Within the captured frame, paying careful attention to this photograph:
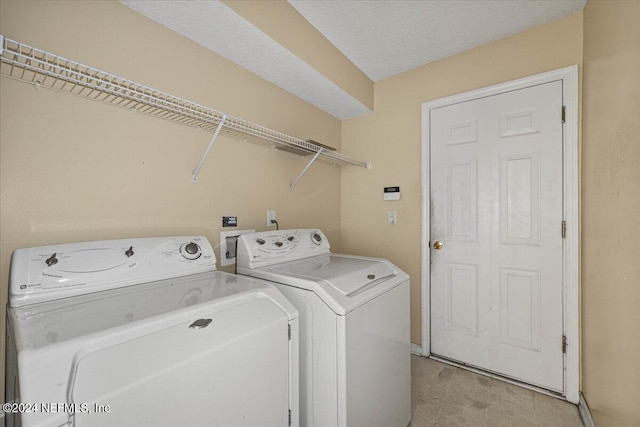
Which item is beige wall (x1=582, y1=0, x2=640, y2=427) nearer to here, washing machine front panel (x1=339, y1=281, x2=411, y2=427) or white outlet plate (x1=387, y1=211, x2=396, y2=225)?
washing machine front panel (x1=339, y1=281, x2=411, y2=427)

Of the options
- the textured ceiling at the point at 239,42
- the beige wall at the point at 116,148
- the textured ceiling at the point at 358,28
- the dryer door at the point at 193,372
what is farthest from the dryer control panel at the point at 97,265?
the textured ceiling at the point at 358,28

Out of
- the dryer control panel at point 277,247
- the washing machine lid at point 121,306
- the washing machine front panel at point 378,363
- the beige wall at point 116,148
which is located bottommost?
the washing machine front panel at point 378,363

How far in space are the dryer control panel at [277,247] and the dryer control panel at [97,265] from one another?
0.76ft

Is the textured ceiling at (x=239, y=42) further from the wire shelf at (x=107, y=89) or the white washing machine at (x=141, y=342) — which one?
the white washing machine at (x=141, y=342)

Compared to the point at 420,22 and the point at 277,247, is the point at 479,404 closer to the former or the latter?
the point at 277,247

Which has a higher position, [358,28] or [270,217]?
[358,28]

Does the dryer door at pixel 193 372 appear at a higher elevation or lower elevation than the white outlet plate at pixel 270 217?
lower

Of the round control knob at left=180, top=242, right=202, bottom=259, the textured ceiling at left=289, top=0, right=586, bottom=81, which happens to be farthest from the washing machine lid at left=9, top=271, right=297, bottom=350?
the textured ceiling at left=289, top=0, right=586, bottom=81

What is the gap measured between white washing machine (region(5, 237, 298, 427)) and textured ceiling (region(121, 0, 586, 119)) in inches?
47.7

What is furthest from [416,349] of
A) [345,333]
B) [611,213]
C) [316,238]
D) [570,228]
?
[611,213]

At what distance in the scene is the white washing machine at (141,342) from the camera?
630mm

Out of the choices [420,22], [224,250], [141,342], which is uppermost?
[420,22]

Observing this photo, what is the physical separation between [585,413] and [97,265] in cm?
286

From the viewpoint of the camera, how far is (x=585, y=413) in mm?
1688
